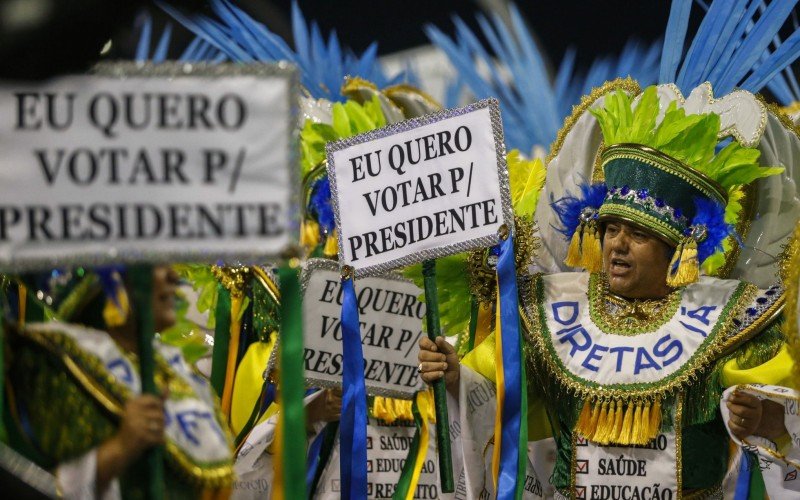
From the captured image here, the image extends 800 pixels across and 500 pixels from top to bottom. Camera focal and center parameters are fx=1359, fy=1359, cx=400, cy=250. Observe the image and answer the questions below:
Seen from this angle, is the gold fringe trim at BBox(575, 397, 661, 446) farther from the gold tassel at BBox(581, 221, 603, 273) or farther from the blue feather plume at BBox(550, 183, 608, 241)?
the blue feather plume at BBox(550, 183, 608, 241)

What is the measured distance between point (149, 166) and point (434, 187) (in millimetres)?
1753

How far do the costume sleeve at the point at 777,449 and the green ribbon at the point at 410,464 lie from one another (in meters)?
1.25

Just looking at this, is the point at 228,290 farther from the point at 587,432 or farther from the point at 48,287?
the point at 48,287

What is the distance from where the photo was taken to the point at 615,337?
5.12 m

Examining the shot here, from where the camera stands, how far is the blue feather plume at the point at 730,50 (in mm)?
6344

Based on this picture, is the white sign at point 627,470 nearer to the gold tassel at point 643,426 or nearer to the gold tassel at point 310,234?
the gold tassel at point 643,426

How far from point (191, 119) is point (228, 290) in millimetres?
2955

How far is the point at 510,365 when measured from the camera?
4.87 meters

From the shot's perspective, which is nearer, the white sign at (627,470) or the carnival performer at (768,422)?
the carnival performer at (768,422)

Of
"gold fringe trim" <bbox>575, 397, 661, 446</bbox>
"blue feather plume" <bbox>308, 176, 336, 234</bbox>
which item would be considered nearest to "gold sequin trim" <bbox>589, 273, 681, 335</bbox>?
"gold fringe trim" <bbox>575, 397, 661, 446</bbox>

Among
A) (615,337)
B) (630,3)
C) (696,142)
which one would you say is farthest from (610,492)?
(630,3)

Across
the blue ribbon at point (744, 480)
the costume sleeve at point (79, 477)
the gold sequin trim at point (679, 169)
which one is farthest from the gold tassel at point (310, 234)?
the costume sleeve at point (79, 477)

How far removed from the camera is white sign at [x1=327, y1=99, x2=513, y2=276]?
4.78m

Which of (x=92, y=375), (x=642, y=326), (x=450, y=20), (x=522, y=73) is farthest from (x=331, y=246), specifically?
(x=450, y=20)
